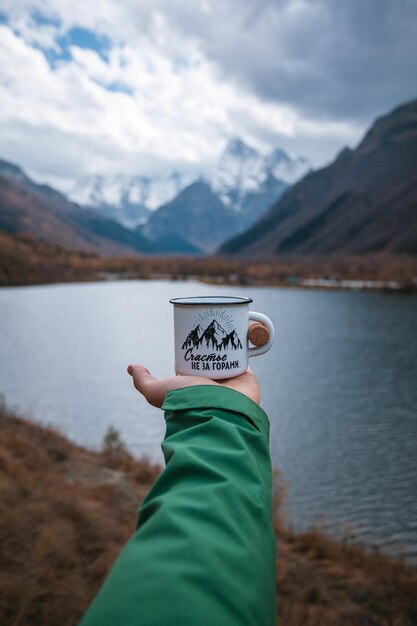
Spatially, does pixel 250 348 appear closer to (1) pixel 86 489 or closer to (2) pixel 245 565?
(2) pixel 245 565

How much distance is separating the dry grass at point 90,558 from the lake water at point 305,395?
1358 millimetres

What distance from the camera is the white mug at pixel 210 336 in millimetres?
1501

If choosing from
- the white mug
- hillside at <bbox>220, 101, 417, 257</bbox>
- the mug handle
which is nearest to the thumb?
the white mug

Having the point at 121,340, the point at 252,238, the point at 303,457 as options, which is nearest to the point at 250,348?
the point at 303,457

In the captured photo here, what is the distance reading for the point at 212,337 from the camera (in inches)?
59.2

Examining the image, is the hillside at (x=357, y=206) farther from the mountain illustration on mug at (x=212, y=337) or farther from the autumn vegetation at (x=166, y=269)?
the mountain illustration on mug at (x=212, y=337)

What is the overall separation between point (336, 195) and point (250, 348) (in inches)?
5249

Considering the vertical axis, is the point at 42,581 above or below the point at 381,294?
below

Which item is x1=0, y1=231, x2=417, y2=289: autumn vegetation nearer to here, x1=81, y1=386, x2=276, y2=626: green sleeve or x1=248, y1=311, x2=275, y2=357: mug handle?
x1=248, y1=311, x2=275, y2=357: mug handle

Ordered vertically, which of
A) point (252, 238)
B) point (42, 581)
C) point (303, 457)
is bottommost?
point (303, 457)

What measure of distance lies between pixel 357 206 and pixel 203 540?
117m

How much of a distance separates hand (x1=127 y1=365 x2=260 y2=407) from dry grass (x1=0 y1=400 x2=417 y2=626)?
213 centimetres

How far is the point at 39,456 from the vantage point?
23.0ft

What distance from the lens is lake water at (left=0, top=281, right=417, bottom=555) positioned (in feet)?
26.6
